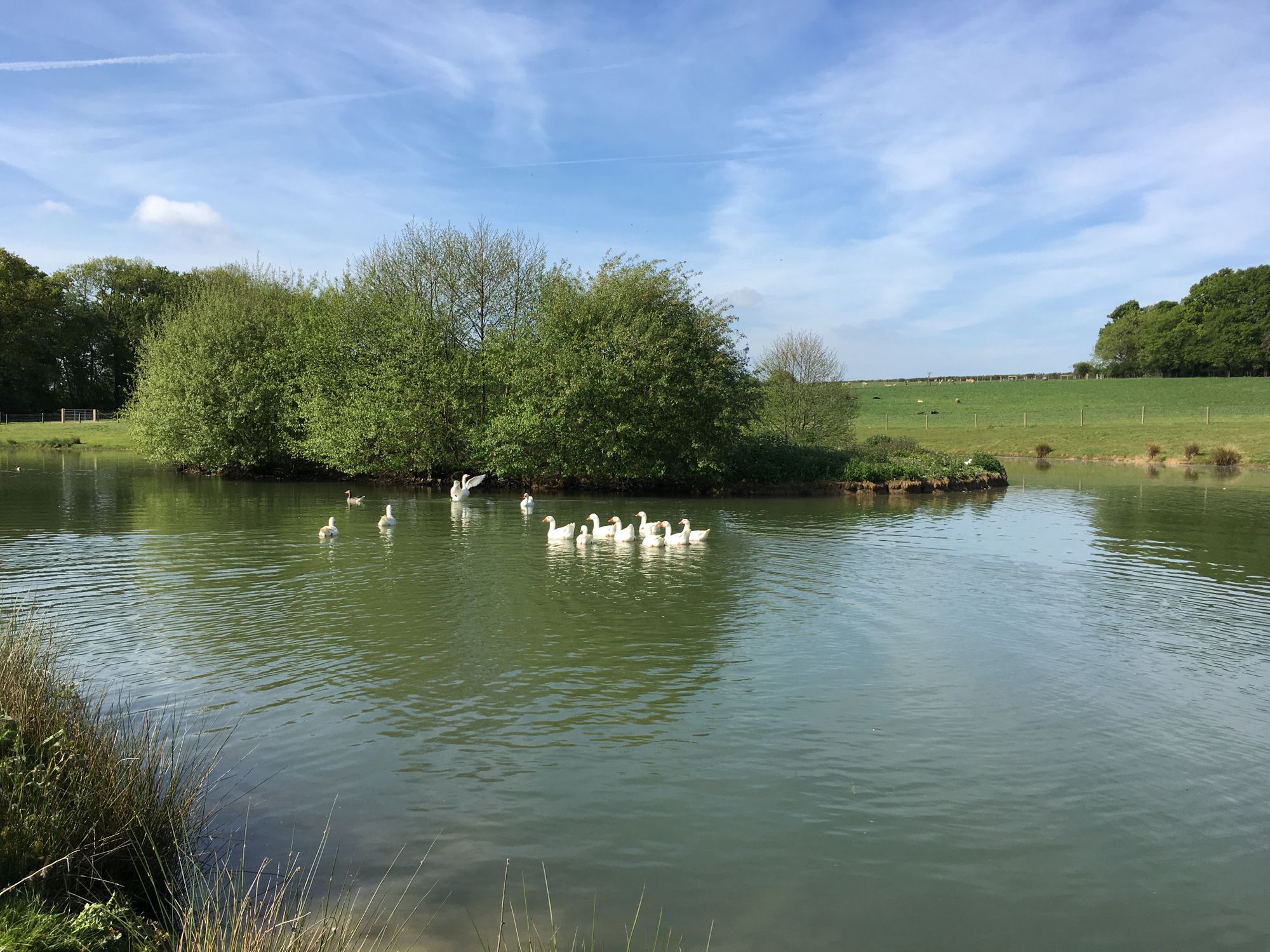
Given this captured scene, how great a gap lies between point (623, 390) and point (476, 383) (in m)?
7.33

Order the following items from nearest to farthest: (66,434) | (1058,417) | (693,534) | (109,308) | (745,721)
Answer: (745,721)
(693,534)
(66,434)
(1058,417)
(109,308)

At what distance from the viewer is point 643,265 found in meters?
38.2

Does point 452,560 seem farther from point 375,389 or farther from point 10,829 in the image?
point 375,389

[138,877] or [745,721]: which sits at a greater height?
[138,877]

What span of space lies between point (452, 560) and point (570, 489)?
19.0 meters

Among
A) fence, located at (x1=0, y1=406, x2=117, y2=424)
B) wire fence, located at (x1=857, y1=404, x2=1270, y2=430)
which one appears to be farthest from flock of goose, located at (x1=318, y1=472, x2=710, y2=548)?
fence, located at (x1=0, y1=406, x2=117, y2=424)

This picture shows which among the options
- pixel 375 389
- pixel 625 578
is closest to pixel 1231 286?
pixel 375 389

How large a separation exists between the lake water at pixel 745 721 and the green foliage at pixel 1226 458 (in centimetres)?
4491

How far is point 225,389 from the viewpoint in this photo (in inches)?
1715

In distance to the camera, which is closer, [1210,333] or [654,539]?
[654,539]

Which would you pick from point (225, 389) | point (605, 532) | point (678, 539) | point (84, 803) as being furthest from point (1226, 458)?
point (84, 803)

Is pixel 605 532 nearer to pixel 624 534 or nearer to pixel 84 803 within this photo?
pixel 624 534

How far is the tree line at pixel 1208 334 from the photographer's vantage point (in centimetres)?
11488

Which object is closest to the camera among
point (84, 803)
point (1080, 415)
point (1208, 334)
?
point (84, 803)
